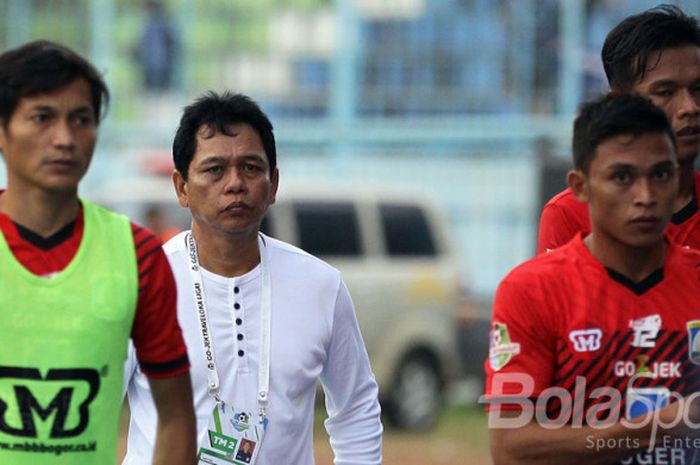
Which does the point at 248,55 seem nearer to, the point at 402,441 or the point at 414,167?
the point at 414,167

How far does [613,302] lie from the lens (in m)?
4.08

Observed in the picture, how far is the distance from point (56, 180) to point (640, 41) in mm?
2038

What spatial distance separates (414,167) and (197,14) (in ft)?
12.1

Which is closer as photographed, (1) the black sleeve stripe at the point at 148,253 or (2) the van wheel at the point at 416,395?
(1) the black sleeve stripe at the point at 148,253

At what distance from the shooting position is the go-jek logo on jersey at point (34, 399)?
390cm

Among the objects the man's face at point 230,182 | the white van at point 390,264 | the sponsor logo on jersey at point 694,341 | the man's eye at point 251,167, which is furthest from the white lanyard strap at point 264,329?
the white van at point 390,264

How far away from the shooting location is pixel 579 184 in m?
4.27

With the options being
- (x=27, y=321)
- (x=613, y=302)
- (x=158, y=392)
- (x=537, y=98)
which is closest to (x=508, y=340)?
(x=613, y=302)

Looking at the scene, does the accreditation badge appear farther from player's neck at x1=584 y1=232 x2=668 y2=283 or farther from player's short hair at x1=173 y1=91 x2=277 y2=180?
player's neck at x1=584 y1=232 x2=668 y2=283

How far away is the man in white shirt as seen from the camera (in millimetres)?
5109

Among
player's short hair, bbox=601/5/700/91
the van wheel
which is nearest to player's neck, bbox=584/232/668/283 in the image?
player's short hair, bbox=601/5/700/91

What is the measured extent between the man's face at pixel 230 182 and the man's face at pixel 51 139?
4.31 feet

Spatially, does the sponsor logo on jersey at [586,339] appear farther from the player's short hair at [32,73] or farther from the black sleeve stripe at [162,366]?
the player's short hair at [32,73]

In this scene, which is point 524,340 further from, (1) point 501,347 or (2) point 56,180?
(2) point 56,180
